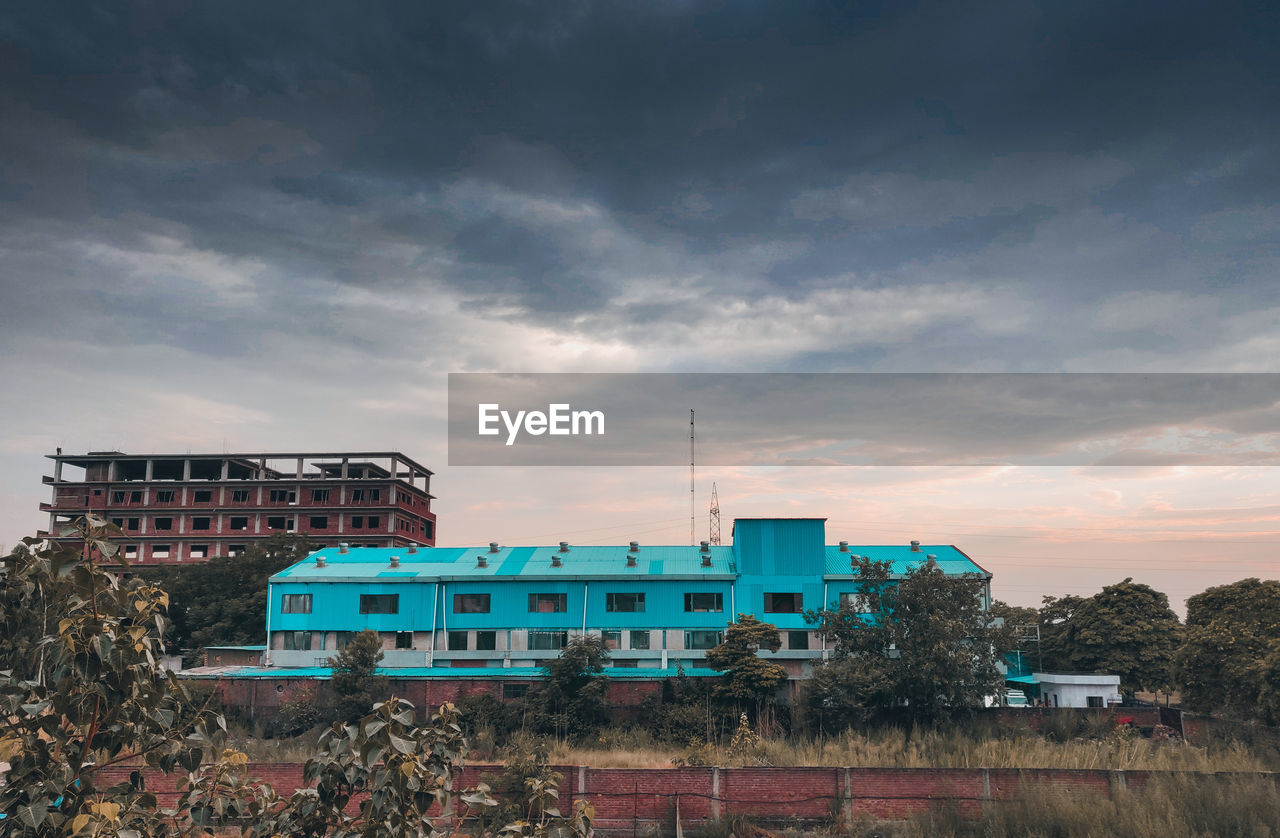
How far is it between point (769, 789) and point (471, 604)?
88.9 feet

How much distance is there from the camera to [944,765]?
3466 centimetres

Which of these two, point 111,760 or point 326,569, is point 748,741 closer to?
point 326,569

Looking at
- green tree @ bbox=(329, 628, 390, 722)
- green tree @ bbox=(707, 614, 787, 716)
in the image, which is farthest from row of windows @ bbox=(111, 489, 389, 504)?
green tree @ bbox=(707, 614, 787, 716)

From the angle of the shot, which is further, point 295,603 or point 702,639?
point 295,603

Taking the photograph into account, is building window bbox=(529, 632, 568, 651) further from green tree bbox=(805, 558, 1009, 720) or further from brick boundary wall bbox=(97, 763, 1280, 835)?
brick boundary wall bbox=(97, 763, 1280, 835)

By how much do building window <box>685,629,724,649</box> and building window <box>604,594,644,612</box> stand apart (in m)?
3.28

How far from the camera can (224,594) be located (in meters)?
66.8

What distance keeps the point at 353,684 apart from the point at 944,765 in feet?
91.9

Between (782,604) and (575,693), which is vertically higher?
(782,604)

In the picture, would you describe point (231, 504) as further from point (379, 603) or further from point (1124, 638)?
point (1124, 638)

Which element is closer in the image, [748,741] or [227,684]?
[748,741]

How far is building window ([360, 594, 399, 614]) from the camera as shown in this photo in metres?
53.7

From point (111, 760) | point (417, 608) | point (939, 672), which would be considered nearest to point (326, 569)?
point (417, 608)

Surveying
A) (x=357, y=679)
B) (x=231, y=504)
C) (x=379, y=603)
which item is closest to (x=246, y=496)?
(x=231, y=504)
